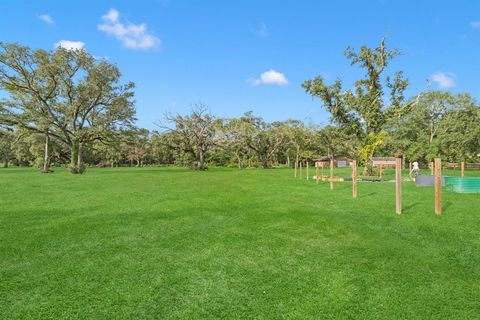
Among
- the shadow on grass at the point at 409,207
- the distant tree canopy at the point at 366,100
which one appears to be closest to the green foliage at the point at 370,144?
the distant tree canopy at the point at 366,100

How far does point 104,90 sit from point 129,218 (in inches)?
1005

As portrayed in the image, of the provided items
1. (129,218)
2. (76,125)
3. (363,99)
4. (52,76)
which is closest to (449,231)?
(129,218)

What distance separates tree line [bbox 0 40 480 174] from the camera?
74.4 feet

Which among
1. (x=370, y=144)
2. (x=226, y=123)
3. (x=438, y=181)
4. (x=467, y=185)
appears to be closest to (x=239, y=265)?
(x=438, y=181)

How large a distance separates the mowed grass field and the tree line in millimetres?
16294

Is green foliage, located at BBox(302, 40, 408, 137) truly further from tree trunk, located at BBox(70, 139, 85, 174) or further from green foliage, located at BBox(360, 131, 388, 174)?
tree trunk, located at BBox(70, 139, 85, 174)

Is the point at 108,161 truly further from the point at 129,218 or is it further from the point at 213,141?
the point at 129,218

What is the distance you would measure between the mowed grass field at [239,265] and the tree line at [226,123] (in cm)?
1629

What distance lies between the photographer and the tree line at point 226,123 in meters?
22.7

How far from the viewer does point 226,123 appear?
44.2 metres

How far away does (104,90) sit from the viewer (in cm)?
2936

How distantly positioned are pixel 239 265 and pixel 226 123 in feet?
134

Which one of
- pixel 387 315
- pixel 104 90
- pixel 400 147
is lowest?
pixel 387 315

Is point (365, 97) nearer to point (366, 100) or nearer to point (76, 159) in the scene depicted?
point (366, 100)
